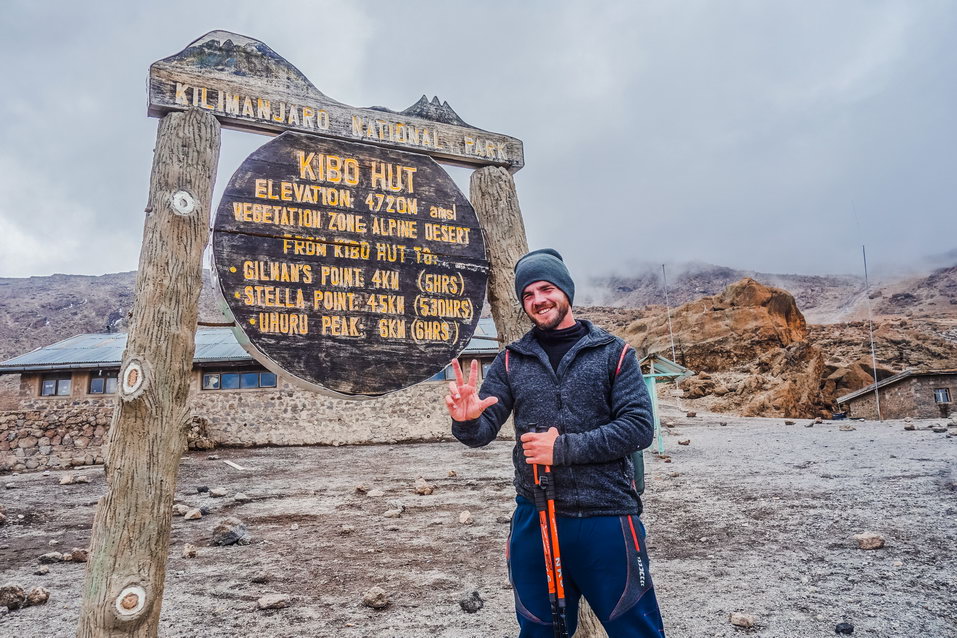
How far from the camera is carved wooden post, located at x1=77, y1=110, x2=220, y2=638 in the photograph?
255 cm

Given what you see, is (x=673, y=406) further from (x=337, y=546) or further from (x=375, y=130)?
(x=375, y=130)

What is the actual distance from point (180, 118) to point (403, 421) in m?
15.1

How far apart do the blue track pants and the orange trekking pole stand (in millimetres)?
45

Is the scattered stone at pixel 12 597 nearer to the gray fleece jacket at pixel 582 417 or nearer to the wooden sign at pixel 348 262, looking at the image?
the wooden sign at pixel 348 262

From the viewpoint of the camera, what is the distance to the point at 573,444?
200cm

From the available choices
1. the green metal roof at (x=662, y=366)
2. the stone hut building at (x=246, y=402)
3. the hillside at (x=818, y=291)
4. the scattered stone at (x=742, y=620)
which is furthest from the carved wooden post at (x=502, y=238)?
the hillside at (x=818, y=291)

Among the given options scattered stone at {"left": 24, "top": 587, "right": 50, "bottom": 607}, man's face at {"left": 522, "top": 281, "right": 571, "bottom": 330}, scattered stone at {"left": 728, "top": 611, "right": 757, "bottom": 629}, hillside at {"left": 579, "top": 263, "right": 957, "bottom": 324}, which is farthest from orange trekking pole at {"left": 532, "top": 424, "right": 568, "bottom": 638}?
hillside at {"left": 579, "top": 263, "right": 957, "bottom": 324}

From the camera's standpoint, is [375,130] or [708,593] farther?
[708,593]

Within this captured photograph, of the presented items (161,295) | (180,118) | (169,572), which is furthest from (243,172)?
Result: (169,572)

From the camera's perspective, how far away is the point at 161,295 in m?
2.78

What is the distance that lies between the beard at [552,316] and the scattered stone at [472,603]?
292cm

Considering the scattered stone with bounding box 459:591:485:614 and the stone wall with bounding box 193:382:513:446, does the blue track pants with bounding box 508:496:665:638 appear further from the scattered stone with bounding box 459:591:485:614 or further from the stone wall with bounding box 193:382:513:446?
the stone wall with bounding box 193:382:513:446

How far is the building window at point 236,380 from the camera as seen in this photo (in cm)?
1708

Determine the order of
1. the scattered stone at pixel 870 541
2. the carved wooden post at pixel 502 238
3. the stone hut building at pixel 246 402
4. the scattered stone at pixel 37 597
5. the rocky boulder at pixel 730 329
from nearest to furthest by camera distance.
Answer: the carved wooden post at pixel 502 238, the scattered stone at pixel 37 597, the scattered stone at pixel 870 541, the stone hut building at pixel 246 402, the rocky boulder at pixel 730 329
